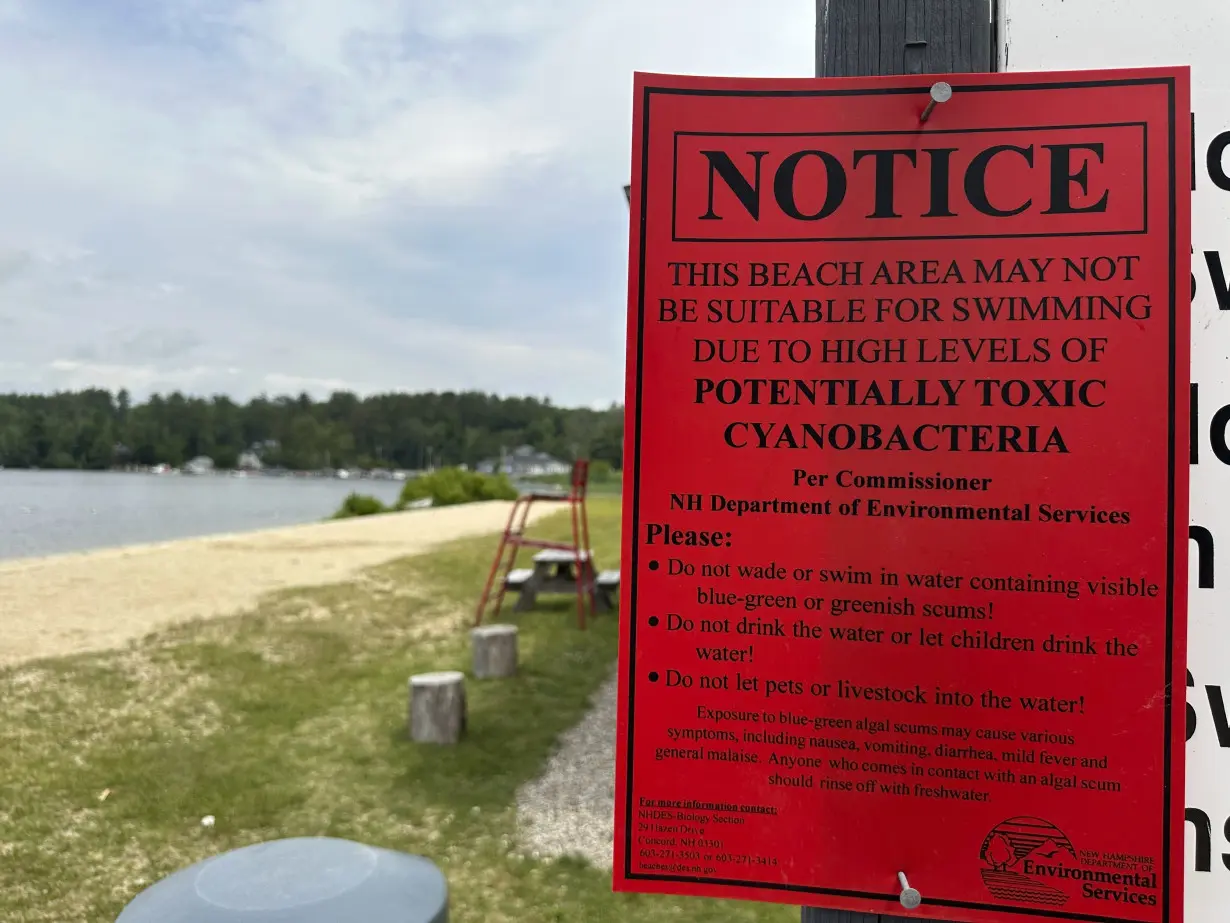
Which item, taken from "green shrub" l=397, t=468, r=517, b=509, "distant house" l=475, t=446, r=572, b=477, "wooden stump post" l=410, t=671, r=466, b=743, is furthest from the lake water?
"distant house" l=475, t=446, r=572, b=477

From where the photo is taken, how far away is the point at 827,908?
1.42 metres

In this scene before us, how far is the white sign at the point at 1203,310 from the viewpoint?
64.1 inches

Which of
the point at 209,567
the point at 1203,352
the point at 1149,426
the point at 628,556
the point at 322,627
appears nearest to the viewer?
the point at 1149,426

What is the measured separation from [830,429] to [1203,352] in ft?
2.94

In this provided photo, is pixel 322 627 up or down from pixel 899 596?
down

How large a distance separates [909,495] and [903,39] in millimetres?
848

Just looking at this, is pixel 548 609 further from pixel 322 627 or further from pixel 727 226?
pixel 727 226

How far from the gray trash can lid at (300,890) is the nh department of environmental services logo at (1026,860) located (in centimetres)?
132

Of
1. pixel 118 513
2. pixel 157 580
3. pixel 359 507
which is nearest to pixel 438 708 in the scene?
pixel 157 580

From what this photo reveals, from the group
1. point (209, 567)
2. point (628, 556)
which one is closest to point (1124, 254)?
point (628, 556)

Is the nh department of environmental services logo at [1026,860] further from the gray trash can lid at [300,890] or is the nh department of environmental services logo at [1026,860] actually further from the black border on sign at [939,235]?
the gray trash can lid at [300,890]

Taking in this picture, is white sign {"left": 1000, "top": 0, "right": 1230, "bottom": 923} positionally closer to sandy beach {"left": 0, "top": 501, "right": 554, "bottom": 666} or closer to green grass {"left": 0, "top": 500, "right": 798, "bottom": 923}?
green grass {"left": 0, "top": 500, "right": 798, "bottom": 923}

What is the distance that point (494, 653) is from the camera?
22.9ft

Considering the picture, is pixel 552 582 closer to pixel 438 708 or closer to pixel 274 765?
pixel 438 708
